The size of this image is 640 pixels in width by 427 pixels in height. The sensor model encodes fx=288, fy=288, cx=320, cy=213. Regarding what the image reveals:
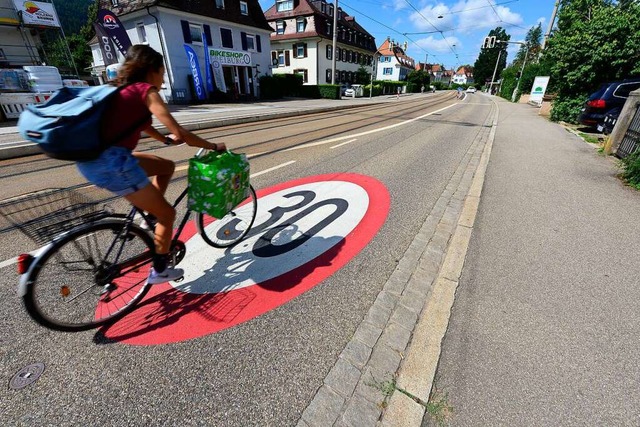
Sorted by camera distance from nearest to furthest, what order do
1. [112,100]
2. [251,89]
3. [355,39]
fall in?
[112,100] → [251,89] → [355,39]

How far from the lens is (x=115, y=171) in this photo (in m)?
1.97

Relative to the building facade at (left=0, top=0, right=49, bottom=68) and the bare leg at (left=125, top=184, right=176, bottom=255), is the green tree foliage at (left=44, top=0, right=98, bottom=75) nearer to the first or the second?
the building facade at (left=0, top=0, right=49, bottom=68)

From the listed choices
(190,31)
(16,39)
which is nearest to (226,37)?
(190,31)

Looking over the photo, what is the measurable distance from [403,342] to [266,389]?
1051 mm

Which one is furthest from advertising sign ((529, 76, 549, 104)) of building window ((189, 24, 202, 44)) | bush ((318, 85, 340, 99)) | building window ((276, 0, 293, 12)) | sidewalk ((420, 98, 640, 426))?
building window ((276, 0, 293, 12))

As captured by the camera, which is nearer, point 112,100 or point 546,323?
point 112,100

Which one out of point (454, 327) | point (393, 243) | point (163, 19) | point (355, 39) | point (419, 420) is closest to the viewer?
point (419, 420)

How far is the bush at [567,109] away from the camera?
13.7m

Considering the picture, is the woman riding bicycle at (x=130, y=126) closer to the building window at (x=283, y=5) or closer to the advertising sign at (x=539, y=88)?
the advertising sign at (x=539, y=88)

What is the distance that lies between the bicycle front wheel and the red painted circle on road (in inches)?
4.5

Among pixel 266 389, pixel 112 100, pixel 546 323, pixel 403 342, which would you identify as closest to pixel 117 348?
pixel 266 389

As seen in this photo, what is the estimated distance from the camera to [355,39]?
151ft

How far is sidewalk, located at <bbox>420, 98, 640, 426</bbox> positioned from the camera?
1.79 metres

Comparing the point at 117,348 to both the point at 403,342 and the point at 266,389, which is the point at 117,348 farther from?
the point at 403,342
